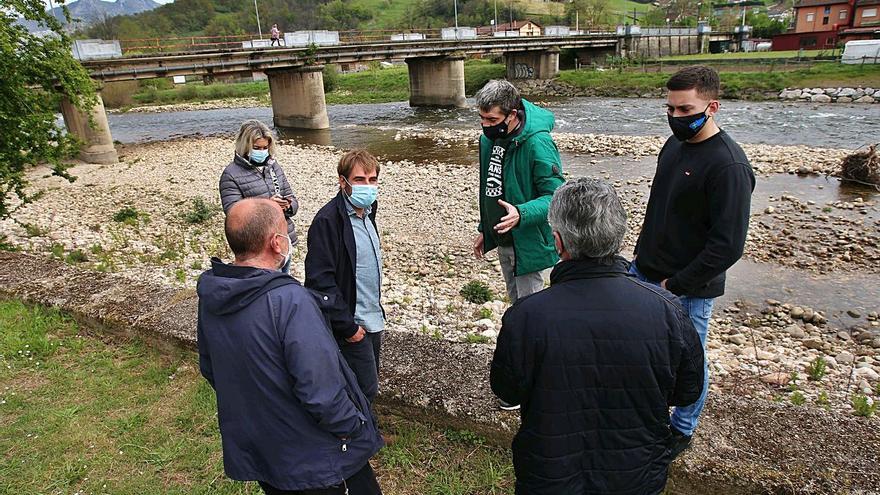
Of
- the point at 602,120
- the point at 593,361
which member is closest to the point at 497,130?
the point at 593,361

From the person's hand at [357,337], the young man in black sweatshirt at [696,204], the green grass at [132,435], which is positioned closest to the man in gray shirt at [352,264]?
the person's hand at [357,337]

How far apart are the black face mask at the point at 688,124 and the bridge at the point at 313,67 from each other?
48.9 ft

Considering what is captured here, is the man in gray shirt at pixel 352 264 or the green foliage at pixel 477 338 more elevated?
the man in gray shirt at pixel 352 264

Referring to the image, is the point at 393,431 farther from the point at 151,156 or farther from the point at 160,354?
the point at 151,156

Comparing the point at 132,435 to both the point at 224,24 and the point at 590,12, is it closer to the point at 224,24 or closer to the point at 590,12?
the point at 590,12

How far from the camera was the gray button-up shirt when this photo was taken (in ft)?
10.3

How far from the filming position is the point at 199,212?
12.6 m

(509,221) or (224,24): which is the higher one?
(224,24)

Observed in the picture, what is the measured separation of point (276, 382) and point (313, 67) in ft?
112

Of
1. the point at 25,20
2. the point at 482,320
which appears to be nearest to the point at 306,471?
the point at 482,320

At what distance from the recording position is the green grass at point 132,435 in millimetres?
3125

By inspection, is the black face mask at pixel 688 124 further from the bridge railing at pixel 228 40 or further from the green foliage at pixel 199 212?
the bridge railing at pixel 228 40

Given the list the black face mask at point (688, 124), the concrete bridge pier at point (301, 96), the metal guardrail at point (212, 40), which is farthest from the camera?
the concrete bridge pier at point (301, 96)

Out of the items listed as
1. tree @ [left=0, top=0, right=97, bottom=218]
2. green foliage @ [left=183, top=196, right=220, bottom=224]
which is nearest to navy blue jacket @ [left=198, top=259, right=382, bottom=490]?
tree @ [left=0, top=0, right=97, bottom=218]
